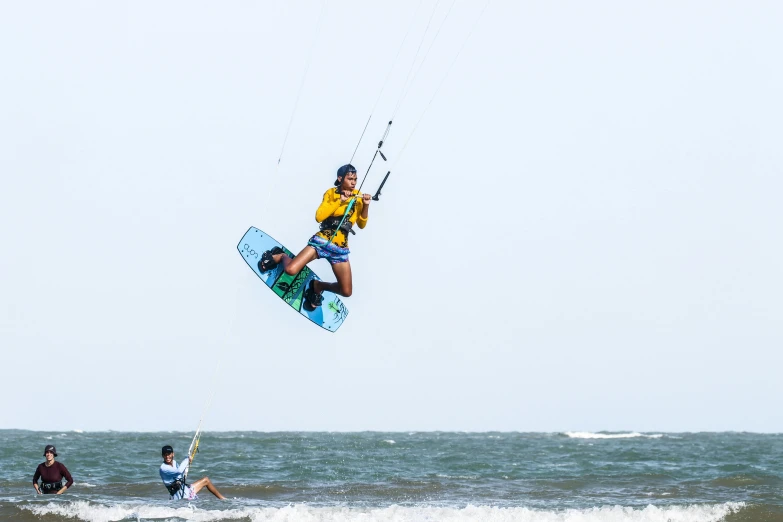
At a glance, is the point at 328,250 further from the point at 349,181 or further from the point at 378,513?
the point at 378,513

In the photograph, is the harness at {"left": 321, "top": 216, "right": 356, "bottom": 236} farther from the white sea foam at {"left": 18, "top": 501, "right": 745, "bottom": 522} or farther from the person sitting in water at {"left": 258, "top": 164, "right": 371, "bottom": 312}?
the white sea foam at {"left": 18, "top": 501, "right": 745, "bottom": 522}

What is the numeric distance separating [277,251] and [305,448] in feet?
53.2

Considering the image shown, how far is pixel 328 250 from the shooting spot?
1086cm

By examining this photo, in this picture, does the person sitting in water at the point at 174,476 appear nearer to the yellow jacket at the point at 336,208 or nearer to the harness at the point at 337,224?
the harness at the point at 337,224

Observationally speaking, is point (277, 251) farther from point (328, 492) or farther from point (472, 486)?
point (472, 486)

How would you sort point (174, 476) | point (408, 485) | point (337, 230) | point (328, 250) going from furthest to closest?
point (408, 485), point (174, 476), point (328, 250), point (337, 230)

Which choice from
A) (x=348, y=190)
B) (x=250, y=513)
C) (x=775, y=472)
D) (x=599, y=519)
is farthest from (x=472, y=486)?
(x=348, y=190)

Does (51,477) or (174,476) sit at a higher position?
(51,477)

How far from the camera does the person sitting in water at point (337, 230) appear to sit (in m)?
10.4

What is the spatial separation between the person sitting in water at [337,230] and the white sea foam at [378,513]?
345 centimetres

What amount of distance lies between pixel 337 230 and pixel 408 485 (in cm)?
809

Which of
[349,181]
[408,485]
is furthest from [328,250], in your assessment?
[408,485]

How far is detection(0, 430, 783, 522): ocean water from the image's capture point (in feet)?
43.9

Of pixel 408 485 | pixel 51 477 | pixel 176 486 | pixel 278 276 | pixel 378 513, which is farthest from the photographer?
pixel 408 485
